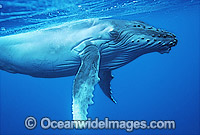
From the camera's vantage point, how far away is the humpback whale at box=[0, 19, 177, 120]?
15.5 ft

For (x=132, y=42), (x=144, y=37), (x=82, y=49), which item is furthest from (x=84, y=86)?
(x=144, y=37)

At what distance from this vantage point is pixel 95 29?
5.40 meters

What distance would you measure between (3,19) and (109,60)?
6.78 m

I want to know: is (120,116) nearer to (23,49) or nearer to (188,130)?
(188,130)

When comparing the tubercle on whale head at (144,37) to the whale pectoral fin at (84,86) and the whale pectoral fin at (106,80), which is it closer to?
the whale pectoral fin at (84,86)


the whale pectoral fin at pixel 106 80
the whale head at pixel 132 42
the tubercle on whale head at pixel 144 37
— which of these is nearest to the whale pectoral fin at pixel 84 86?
the whale head at pixel 132 42

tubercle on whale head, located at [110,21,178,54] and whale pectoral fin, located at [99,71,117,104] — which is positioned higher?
tubercle on whale head, located at [110,21,178,54]

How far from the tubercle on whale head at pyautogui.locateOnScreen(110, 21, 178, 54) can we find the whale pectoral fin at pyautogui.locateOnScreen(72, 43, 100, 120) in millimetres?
856

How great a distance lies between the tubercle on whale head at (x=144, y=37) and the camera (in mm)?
4910

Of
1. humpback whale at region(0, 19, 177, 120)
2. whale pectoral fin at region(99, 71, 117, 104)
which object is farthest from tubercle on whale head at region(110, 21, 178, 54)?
whale pectoral fin at region(99, 71, 117, 104)

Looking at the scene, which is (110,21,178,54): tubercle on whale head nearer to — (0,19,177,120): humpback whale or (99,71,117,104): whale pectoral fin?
(0,19,177,120): humpback whale

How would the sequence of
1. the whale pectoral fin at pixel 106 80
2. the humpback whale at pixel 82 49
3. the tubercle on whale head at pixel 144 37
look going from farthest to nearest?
the whale pectoral fin at pixel 106 80, the tubercle on whale head at pixel 144 37, the humpback whale at pixel 82 49

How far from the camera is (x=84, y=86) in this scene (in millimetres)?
4637

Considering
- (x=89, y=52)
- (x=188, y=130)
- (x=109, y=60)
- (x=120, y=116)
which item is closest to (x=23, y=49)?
(x=89, y=52)
